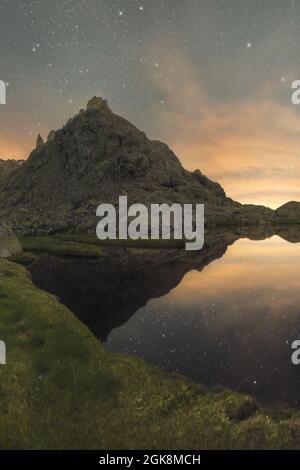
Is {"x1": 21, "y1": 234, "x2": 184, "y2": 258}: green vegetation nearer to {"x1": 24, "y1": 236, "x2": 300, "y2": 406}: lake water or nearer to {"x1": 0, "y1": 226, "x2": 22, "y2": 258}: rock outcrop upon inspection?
{"x1": 0, "y1": 226, "x2": 22, "y2": 258}: rock outcrop

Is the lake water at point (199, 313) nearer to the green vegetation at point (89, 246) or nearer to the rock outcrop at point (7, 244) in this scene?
the rock outcrop at point (7, 244)

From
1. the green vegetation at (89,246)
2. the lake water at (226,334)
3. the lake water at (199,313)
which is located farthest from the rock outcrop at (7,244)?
the lake water at (226,334)

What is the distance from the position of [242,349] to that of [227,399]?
12.9 metres

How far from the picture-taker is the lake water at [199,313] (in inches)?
1033

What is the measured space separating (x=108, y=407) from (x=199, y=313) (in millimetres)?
25750

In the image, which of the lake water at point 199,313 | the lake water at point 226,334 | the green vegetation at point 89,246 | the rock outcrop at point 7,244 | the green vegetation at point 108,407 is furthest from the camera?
the green vegetation at point 89,246

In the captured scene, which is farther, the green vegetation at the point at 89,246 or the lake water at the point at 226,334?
the green vegetation at the point at 89,246

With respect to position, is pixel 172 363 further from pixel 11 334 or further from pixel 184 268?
pixel 184 268

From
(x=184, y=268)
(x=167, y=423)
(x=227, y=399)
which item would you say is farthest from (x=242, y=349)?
(x=184, y=268)

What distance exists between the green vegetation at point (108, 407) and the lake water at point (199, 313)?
506 cm

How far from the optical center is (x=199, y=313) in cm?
4209

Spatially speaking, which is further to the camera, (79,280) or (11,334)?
(79,280)

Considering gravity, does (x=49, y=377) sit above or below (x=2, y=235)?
below

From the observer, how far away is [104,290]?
54.3 meters
